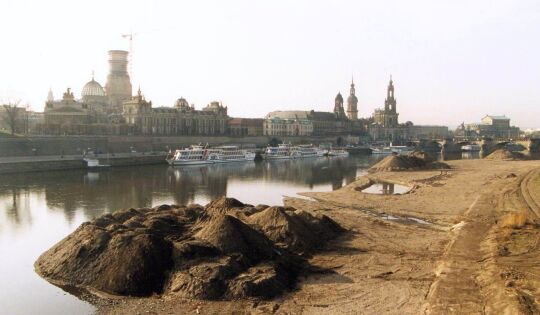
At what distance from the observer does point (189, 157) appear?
65.9 m

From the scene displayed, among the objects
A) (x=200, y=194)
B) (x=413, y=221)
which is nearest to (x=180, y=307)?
(x=413, y=221)

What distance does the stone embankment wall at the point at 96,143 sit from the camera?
2312 inches

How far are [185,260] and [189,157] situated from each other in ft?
168

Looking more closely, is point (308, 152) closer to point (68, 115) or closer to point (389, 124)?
point (68, 115)

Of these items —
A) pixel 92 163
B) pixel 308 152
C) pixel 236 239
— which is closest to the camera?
pixel 236 239

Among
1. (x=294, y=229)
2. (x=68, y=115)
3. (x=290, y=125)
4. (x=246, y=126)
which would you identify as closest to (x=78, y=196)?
(x=294, y=229)

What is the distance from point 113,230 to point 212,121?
87998 mm

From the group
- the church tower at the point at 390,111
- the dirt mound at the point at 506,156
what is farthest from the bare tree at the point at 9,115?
the church tower at the point at 390,111

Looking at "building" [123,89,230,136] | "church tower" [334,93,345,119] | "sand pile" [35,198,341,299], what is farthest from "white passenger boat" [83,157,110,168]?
"church tower" [334,93,345,119]

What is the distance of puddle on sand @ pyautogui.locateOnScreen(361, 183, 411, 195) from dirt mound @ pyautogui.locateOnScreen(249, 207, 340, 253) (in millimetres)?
18301

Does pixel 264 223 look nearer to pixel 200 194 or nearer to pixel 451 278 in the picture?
pixel 451 278

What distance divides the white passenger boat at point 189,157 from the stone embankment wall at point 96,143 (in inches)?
433

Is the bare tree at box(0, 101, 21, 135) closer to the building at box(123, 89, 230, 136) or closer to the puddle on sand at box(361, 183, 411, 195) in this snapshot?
the building at box(123, 89, 230, 136)

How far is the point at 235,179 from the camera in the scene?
5019 cm
